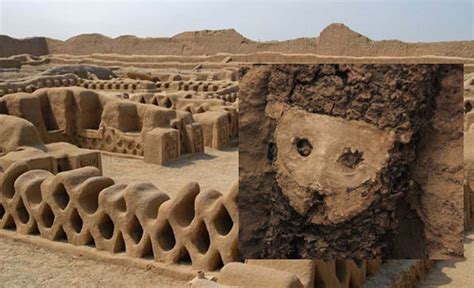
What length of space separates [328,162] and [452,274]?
11.8 feet

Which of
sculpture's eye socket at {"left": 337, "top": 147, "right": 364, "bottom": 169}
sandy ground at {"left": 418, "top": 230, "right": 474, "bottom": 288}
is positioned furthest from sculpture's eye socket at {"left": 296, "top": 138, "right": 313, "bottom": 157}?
sandy ground at {"left": 418, "top": 230, "right": 474, "bottom": 288}

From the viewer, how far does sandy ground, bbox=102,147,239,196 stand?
29.4ft

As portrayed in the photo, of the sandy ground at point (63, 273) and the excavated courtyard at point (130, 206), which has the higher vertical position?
the excavated courtyard at point (130, 206)

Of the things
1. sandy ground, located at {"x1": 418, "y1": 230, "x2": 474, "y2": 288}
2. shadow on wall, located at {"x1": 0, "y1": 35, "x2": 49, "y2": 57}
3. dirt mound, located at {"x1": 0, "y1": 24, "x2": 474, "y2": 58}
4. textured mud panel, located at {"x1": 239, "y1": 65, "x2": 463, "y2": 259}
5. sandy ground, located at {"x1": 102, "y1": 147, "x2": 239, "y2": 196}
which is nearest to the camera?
textured mud panel, located at {"x1": 239, "y1": 65, "x2": 463, "y2": 259}

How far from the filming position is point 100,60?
30.4 meters

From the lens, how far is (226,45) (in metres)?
32.5

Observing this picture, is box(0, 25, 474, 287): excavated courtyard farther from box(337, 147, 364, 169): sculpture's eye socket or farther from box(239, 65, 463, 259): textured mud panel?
box(337, 147, 364, 169): sculpture's eye socket

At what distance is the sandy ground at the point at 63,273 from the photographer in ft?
15.3

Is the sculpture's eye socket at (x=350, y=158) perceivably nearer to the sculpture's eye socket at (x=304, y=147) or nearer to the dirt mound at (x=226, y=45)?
the sculpture's eye socket at (x=304, y=147)

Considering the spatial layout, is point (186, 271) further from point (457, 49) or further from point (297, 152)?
point (457, 49)

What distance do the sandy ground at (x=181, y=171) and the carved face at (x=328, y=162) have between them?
224 inches

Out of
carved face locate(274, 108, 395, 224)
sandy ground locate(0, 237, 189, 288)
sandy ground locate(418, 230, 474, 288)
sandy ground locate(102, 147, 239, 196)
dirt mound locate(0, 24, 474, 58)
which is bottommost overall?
sandy ground locate(418, 230, 474, 288)

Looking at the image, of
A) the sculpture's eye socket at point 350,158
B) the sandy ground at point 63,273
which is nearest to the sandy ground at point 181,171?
the sandy ground at point 63,273

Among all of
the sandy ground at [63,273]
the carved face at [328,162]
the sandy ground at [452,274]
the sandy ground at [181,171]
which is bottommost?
the sandy ground at [452,274]
